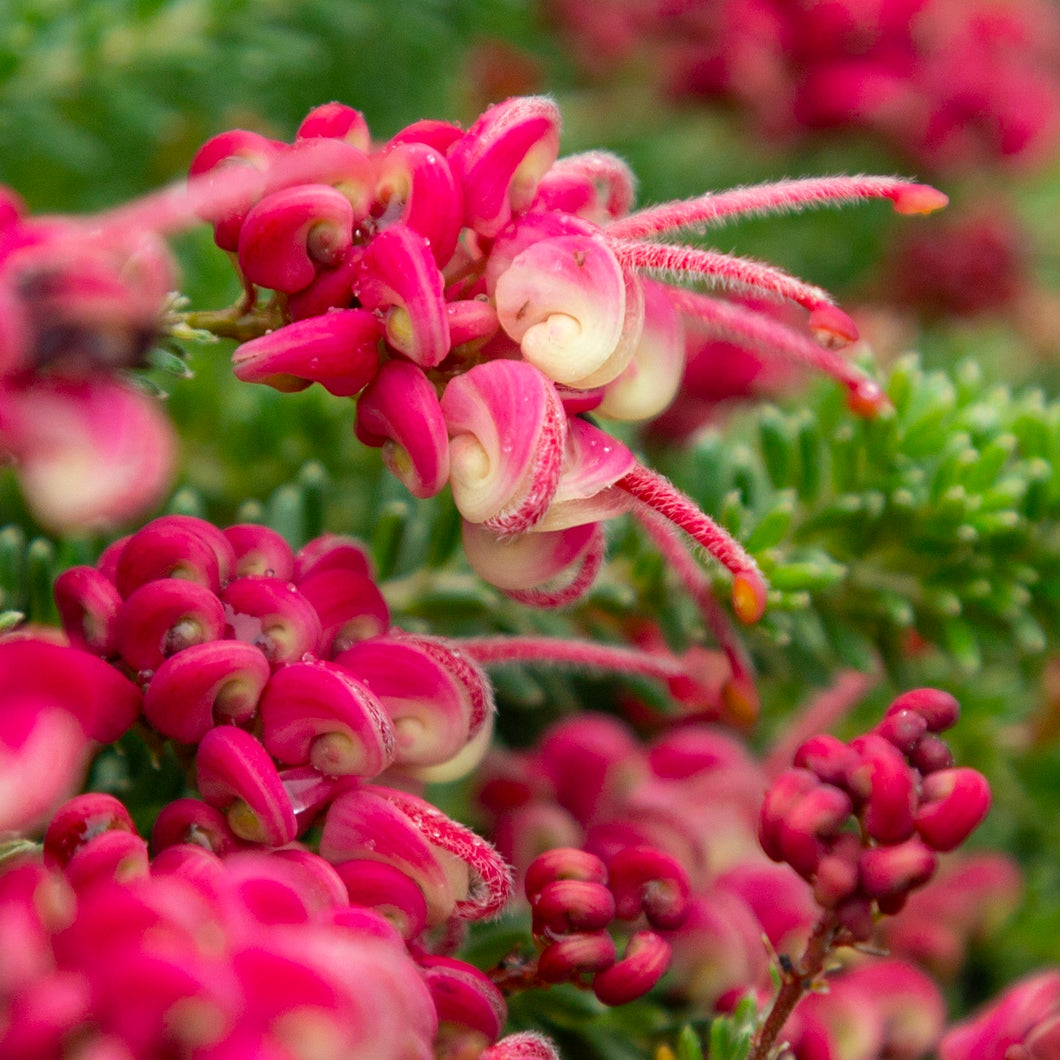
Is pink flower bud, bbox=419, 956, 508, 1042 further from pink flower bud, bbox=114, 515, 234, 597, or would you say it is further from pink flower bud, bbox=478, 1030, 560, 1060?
pink flower bud, bbox=114, 515, 234, 597

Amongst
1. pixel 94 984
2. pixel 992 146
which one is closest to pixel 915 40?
pixel 992 146

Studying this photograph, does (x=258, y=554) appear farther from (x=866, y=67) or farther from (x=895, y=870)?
(x=866, y=67)

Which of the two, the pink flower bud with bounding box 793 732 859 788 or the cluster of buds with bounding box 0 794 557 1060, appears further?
the pink flower bud with bounding box 793 732 859 788

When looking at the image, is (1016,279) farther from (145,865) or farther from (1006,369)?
(145,865)

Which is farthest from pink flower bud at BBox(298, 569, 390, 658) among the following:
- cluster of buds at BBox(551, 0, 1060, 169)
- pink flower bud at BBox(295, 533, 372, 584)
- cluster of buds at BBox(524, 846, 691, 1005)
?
cluster of buds at BBox(551, 0, 1060, 169)

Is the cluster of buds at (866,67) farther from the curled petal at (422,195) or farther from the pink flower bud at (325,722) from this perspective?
the pink flower bud at (325,722)

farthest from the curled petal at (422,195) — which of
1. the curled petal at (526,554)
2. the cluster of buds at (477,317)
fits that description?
the curled petal at (526,554)
